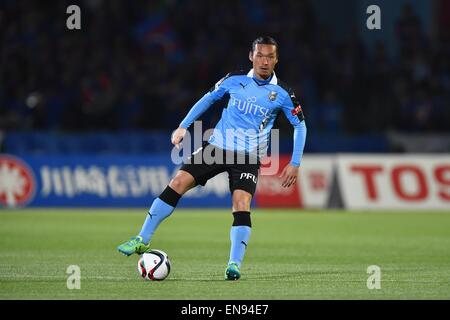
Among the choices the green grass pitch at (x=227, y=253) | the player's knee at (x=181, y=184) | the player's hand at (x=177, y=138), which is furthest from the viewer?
the player's knee at (x=181, y=184)

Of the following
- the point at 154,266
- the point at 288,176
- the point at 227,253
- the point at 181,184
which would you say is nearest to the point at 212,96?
the point at 181,184

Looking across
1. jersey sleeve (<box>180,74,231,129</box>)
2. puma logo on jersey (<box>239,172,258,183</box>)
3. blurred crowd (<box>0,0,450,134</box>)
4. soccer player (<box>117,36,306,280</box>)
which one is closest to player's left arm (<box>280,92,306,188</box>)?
soccer player (<box>117,36,306,280</box>)

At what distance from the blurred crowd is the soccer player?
10.7 m

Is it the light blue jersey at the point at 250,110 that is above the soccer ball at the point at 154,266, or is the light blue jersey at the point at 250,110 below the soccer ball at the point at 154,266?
above

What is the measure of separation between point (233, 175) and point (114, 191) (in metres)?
11.9

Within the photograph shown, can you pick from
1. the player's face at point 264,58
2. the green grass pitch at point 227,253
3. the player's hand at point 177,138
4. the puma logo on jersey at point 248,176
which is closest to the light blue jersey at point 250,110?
the player's face at point 264,58

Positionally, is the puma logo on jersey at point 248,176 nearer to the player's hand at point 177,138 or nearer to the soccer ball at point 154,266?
the player's hand at point 177,138

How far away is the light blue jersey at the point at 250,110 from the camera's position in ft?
33.0

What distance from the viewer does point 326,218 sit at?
19.3 metres

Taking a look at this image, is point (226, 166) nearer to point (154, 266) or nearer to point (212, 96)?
point (212, 96)

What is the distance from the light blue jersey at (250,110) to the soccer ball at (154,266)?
136cm

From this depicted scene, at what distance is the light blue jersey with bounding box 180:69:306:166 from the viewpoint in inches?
396
